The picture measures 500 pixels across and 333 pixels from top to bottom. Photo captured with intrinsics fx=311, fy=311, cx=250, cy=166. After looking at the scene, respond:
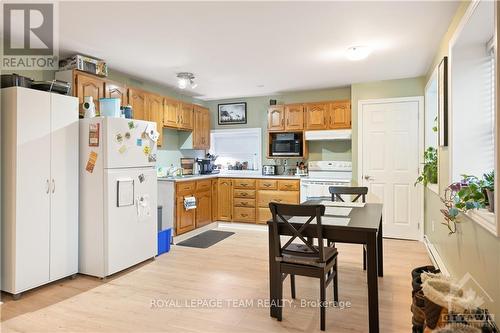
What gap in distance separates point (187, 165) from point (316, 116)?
2.51 meters

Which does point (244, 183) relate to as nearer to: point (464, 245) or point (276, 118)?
point (276, 118)

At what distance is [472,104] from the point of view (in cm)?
257

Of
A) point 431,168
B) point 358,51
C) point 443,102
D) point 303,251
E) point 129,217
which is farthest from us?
point 431,168

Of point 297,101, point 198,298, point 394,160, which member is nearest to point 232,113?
point 297,101

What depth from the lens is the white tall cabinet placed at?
270 cm

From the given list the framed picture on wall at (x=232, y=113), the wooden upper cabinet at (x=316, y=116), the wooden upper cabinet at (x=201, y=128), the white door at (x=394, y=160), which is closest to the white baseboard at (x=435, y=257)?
the white door at (x=394, y=160)

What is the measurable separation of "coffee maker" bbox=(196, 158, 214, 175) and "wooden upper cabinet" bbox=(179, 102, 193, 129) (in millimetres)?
693

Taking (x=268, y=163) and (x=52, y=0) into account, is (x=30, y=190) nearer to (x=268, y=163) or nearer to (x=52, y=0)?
(x=52, y=0)

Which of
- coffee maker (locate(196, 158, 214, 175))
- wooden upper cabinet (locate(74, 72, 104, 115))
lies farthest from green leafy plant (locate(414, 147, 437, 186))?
wooden upper cabinet (locate(74, 72, 104, 115))

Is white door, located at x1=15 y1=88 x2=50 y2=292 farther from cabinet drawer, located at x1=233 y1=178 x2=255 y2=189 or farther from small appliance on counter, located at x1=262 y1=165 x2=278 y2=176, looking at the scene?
small appliance on counter, located at x1=262 y1=165 x2=278 y2=176

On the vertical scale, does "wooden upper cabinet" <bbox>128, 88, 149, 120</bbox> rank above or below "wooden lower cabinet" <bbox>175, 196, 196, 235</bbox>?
above

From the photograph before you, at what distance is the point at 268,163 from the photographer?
19.4ft

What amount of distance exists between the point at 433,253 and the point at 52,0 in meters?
4.51

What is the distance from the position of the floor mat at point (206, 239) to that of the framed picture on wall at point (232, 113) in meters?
2.19
